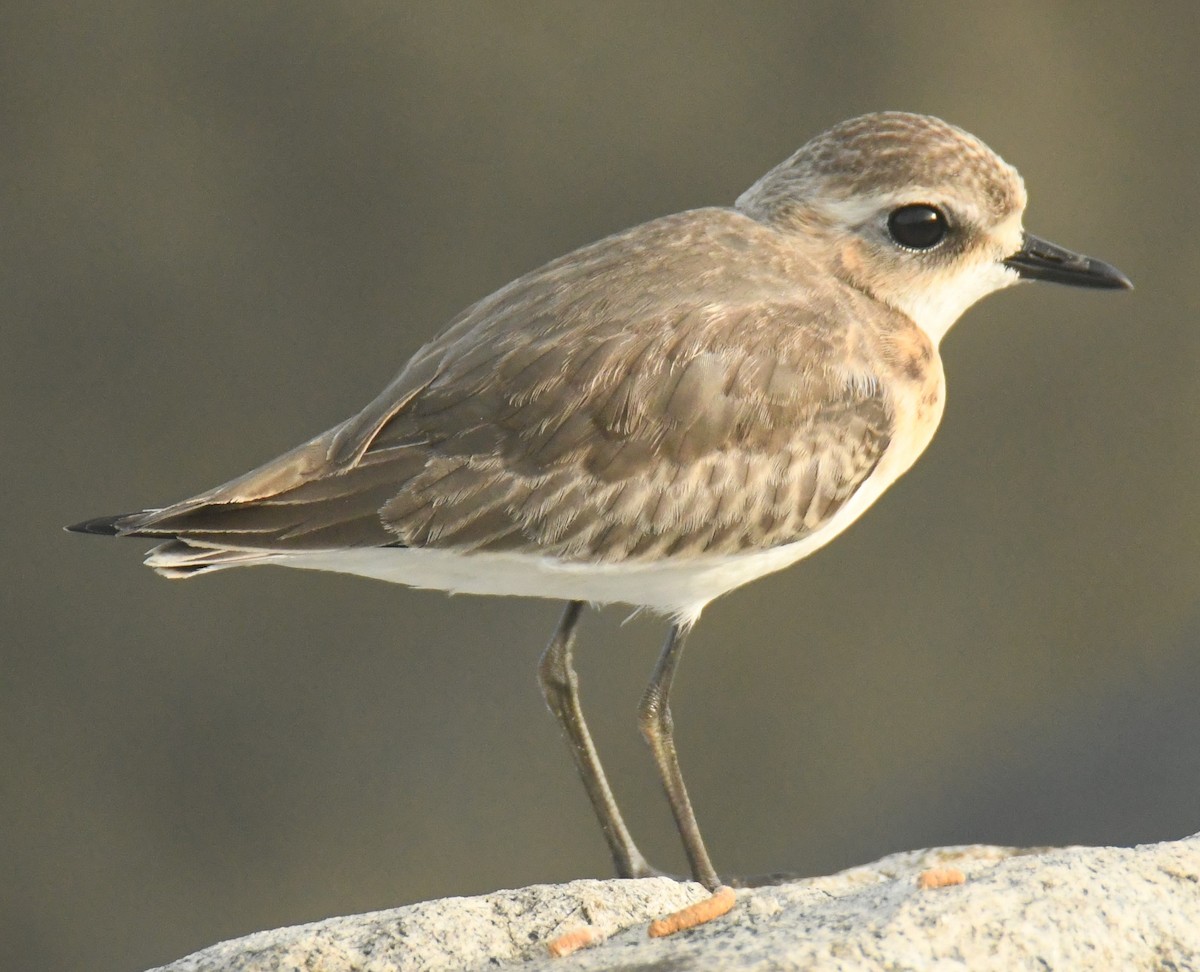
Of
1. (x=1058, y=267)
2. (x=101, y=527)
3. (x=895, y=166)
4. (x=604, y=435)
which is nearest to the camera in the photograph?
(x=101, y=527)

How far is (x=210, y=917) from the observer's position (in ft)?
28.5

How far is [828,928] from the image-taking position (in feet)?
10.1

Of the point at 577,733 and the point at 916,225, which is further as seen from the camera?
the point at 577,733

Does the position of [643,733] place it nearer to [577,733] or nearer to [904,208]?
[577,733]

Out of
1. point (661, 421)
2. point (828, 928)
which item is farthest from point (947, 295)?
point (828, 928)

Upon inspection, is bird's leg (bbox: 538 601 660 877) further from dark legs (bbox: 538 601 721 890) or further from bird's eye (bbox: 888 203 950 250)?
bird's eye (bbox: 888 203 950 250)

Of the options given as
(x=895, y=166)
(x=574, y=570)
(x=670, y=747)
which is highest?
(x=895, y=166)

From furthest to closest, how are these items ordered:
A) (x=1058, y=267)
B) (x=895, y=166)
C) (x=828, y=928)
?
(x=1058, y=267) → (x=895, y=166) → (x=828, y=928)

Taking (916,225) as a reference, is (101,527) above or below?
below

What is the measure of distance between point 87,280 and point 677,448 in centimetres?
528

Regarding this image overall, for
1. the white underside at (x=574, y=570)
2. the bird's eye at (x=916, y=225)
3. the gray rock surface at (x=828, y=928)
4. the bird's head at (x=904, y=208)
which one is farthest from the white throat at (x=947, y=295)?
the gray rock surface at (x=828, y=928)

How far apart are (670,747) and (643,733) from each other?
0.29 feet

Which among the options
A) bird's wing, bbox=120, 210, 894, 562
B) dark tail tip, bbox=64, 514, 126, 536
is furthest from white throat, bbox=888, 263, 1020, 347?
dark tail tip, bbox=64, 514, 126, 536

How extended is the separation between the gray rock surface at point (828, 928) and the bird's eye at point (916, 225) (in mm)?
1848
